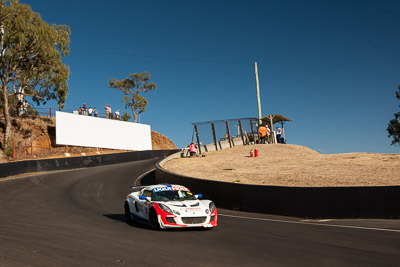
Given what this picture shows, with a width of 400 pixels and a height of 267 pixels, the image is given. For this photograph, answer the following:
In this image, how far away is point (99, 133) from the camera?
50844 millimetres

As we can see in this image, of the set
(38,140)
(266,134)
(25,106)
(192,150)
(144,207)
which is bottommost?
(144,207)

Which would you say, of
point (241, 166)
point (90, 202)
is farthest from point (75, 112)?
point (90, 202)

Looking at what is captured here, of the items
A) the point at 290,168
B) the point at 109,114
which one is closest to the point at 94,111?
the point at 109,114

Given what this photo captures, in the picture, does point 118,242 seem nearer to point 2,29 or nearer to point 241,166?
point 241,166

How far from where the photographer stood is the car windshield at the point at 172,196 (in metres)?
11.7

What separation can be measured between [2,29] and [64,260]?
41865 millimetres

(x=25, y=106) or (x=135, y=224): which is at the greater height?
(x=25, y=106)

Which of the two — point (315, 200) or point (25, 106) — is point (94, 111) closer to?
point (25, 106)

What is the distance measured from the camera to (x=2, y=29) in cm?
4197

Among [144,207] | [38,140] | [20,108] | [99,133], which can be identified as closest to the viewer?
[144,207]

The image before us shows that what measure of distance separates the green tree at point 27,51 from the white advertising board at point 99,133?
209 inches

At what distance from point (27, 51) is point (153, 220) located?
127ft

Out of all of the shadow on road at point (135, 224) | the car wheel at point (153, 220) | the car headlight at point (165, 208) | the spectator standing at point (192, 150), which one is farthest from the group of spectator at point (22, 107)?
the car headlight at point (165, 208)

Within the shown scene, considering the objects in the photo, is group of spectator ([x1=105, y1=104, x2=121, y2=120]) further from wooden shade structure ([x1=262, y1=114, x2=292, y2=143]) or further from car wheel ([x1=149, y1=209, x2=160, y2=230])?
car wheel ([x1=149, y1=209, x2=160, y2=230])
